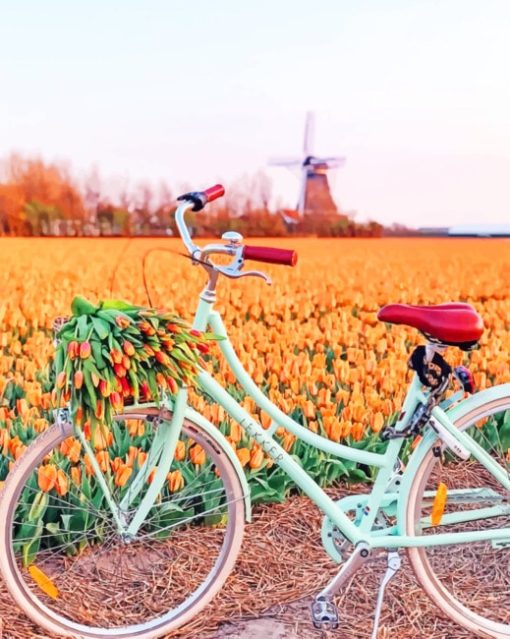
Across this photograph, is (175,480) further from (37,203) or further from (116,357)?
(37,203)

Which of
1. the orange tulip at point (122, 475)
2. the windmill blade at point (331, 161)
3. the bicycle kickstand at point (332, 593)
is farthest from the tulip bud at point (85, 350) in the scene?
the windmill blade at point (331, 161)

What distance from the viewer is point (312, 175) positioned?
27469mm

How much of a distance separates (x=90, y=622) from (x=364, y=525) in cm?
103

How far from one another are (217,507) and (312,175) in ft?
81.3

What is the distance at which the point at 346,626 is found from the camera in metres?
3.24

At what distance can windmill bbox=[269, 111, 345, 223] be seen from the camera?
26578 mm

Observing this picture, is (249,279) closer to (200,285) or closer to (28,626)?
(200,285)

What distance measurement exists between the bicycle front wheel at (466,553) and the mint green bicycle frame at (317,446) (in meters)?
0.03

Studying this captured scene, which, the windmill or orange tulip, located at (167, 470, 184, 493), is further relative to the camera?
the windmill

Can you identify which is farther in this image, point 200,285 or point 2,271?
point 2,271

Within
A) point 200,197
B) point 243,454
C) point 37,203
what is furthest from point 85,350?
point 37,203

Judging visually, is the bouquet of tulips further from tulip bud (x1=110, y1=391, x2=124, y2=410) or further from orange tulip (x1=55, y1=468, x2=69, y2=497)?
orange tulip (x1=55, y1=468, x2=69, y2=497)

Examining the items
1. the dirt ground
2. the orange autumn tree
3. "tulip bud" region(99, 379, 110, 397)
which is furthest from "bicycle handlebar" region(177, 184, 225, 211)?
the orange autumn tree

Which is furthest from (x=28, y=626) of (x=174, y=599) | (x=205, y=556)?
(x=205, y=556)
